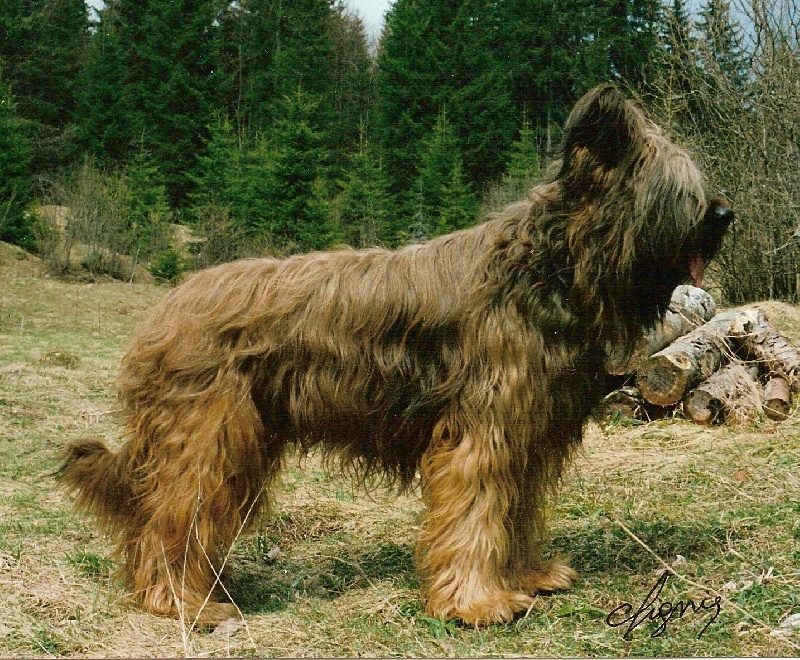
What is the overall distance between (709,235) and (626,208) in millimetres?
387

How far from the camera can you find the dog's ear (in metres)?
3.50

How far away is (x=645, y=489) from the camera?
582 centimetres

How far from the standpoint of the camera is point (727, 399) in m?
7.18

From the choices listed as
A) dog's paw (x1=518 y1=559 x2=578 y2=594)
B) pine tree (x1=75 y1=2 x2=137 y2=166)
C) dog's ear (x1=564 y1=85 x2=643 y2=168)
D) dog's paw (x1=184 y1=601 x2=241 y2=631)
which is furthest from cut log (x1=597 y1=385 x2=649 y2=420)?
pine tree (x1=75 y1=2 x2=137 y2=166)

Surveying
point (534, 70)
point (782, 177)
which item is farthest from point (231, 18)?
point (782, 177)

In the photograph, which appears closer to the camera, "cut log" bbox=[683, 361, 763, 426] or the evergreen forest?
"cut log" bbox=[683, 361, 763, 426]

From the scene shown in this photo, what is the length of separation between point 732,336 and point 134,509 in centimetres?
594

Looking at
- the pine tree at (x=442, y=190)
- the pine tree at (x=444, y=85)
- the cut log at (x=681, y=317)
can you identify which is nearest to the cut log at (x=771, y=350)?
the cut log at (x=681, y=317)

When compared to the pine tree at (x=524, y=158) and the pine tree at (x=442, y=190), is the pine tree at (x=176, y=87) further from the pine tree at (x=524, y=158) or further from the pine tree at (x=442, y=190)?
the pine tree at (x=524, y=158)

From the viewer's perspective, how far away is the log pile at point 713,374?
719cm
